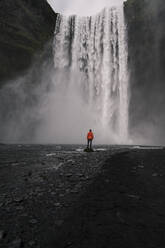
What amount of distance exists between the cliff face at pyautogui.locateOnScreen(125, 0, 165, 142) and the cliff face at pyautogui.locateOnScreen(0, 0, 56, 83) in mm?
21271

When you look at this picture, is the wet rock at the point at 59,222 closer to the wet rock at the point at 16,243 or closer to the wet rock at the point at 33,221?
the wet rock at the point at 33,221

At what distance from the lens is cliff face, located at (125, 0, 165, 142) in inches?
1649

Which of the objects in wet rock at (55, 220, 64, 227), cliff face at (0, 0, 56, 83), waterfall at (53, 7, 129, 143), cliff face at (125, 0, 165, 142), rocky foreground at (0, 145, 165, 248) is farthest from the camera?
waterfall at (53, 7, 129, 143)

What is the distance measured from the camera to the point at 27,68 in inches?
1726

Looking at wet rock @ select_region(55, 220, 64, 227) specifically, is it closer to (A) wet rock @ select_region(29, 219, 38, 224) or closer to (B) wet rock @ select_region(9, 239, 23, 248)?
(A) wet rock @ select_region(29, 219, 38, 224)

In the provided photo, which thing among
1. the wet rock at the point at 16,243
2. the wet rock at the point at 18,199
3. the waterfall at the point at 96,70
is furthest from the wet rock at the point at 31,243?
the waterfall at the point at 96,70

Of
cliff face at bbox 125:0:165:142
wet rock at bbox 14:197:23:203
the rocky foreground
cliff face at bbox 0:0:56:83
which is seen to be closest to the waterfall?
cliff face at bbox 125:0:165:142

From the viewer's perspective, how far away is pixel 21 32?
142 feet

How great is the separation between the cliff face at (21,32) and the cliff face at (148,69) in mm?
21271

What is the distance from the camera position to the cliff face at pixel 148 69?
137ft

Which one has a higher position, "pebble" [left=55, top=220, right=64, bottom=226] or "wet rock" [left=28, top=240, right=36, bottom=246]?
"pebble" [left=55, top=220, right=64, bottom=226]

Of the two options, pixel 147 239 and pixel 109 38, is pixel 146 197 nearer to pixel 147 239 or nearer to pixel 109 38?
pixel 147 239

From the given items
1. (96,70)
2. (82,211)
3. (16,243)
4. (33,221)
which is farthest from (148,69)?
(16,243)

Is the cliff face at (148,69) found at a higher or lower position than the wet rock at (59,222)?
higher
